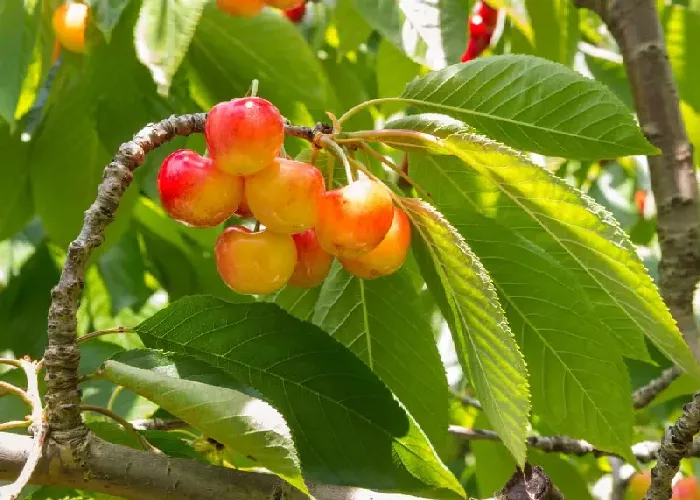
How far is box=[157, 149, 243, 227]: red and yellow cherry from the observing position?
2.43ft

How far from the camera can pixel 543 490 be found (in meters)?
0.69

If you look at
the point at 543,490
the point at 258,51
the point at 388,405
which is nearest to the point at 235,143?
the point at 388,405

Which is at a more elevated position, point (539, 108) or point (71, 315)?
point (539, 108)

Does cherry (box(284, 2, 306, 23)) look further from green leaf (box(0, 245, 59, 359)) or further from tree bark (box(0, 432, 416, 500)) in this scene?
tree bark (box(0, 432, 416, 500))

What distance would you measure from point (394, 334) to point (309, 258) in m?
0.17

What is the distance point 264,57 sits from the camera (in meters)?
1.43

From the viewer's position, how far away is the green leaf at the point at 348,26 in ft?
5.69

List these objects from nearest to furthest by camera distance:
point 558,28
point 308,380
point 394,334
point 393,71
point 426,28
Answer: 1. point 308,380
2. point 394,334
3. point 426,28
4. point 558,28
5. point 393,71

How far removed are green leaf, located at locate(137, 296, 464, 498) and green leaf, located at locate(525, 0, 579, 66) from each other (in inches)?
37.7

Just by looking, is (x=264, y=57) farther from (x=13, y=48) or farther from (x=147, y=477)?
(x=147, y=477)

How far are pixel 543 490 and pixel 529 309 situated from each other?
0.75 feet

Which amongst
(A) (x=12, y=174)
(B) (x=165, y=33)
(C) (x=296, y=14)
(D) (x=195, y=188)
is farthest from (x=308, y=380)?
(C) (x=296, y=14)

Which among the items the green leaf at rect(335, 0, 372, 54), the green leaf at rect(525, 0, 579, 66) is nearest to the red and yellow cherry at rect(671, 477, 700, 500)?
the green leaf at rect(525, 0, 579, 66)

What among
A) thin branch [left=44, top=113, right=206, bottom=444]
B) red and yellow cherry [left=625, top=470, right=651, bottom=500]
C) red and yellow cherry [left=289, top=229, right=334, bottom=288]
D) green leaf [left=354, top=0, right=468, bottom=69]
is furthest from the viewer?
red and yellow cherry [left=625, top=470, right=651, bottom=500]
